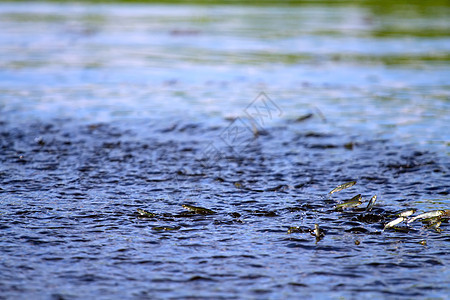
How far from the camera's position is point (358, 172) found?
6871 millimetres

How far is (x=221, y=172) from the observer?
6918 millimetres

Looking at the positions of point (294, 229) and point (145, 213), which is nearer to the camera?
point (294, 229)

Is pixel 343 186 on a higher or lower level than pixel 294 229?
higher

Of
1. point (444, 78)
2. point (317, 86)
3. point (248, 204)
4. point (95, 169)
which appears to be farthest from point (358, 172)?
point (444, 78)

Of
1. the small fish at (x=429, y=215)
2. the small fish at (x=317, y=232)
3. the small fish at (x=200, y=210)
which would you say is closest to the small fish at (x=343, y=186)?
the small fish at (x=429, y=215)

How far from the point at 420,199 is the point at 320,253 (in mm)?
1758

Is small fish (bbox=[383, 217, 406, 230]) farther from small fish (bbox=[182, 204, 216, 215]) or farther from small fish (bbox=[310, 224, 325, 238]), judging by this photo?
small fish (bbox=[182, 204, 216, 215])

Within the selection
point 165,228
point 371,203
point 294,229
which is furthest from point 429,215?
point 165,228

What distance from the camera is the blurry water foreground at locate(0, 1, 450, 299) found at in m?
4.30

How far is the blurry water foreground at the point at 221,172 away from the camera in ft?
14.1

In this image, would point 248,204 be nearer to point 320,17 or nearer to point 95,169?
point 95,169

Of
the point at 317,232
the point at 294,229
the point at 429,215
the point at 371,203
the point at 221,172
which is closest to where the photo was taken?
the point at 317,232

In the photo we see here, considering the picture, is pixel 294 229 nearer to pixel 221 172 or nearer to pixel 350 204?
pixel 350 204

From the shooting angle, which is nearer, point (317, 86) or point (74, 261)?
point (74, 261)
